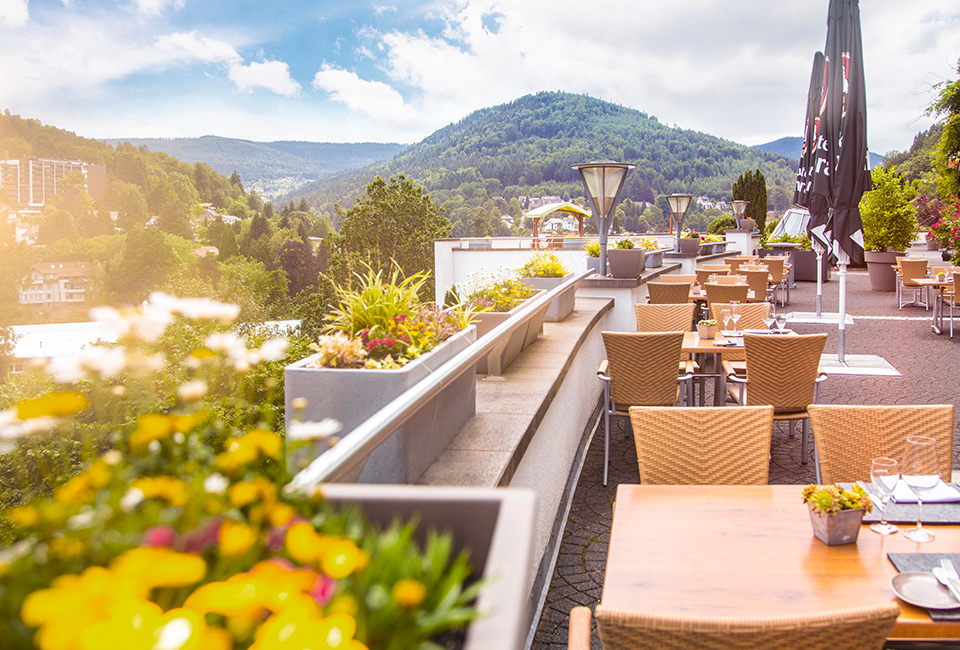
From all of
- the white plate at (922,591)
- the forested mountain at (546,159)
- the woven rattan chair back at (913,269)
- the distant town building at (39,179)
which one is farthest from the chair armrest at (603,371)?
the forested mountain at (546,159)

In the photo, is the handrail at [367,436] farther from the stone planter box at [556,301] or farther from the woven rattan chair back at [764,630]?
the stone planter box at [556,301]

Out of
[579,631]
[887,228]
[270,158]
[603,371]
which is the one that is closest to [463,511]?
[579,631]

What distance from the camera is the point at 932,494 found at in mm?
2121

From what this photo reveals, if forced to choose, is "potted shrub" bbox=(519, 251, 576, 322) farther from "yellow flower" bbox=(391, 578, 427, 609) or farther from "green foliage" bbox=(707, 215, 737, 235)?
"green foliage" bbox=(707, 215, 737, 235)

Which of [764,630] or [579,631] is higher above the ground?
[764,630]

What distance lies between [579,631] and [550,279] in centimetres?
475

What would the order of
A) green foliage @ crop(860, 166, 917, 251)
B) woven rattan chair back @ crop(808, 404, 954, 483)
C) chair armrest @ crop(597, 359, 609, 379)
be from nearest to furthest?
woven rattan chair back @ crop(808, 404, 954, 483) → chair armrest @ crop(597, 359, 609, 379) → green foliage @ crop(860, 166, 917, 251)

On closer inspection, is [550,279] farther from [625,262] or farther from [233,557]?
[233,557]

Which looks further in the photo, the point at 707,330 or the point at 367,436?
the point at 707,330

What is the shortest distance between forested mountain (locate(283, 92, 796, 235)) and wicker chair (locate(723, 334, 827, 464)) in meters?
48.5

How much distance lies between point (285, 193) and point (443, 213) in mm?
18743

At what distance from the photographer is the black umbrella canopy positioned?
23.1 ft

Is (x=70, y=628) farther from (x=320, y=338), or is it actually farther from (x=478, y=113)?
(x=478, y=113)

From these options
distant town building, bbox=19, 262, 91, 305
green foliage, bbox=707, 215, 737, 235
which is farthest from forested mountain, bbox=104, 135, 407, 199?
green foliage, bbox=707, 215, 737, 235
